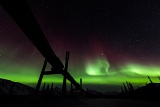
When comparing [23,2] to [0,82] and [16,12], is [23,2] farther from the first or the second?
[0,82]

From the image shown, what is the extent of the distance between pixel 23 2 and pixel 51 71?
6931 mm

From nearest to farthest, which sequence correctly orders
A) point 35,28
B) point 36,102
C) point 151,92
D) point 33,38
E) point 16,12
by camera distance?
1. point 16,12
2. point 35,28
3. point 33,38
4. point 36,102
5. point 151,92

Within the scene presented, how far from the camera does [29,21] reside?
2141 mm

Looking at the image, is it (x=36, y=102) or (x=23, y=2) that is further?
(x=36, y=102)

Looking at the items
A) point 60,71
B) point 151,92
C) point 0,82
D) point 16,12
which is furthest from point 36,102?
point 0,82

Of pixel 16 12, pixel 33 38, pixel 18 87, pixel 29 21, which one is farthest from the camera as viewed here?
pixel 18 87

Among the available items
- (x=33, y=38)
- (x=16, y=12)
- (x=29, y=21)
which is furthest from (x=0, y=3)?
(x=33, y=38)

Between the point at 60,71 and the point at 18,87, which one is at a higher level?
the point at 18,87

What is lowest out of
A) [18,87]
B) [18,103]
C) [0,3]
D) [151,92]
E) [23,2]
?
[18,103]

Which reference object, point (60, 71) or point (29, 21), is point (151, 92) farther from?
point (29, 21)

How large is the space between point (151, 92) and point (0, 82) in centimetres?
9721

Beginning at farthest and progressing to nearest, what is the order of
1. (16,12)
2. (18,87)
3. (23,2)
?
(18,87) < (16,12) < (23,2)

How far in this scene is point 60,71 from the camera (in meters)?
8.11

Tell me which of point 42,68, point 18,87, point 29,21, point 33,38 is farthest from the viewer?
point 18,87
